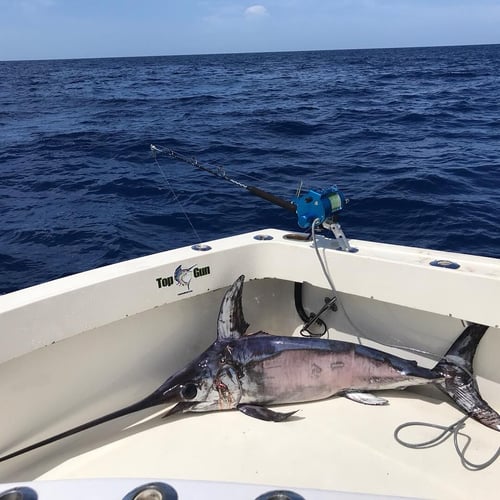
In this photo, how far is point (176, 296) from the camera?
300cm

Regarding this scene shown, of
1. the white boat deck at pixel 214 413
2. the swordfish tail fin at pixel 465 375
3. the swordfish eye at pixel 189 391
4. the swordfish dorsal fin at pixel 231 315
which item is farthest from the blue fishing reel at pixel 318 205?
the swordfish eye at pixel 189 391

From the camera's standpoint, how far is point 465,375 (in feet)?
9.40

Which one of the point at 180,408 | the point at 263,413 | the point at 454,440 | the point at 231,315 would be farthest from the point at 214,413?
the point at 454,440

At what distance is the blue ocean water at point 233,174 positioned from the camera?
731cm

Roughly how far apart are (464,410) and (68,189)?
8903 mm

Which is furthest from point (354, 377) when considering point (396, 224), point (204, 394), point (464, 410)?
point (396, 224)

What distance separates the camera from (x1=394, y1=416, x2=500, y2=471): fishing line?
2545 mm

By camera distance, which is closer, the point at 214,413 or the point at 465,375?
the point at 465,375

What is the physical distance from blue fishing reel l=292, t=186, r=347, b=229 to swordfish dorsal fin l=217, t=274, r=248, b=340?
51 cm

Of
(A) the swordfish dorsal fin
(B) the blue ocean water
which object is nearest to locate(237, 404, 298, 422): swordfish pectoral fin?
(A) the swordfish dorsal fin

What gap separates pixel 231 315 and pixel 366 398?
0.91m

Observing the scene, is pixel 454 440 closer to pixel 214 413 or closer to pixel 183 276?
pixel 214 413

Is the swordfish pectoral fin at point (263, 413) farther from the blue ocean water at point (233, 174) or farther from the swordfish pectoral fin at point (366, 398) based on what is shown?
the blue ocean water at point (233, 174)

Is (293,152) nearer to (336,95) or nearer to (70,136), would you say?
(70,136)
